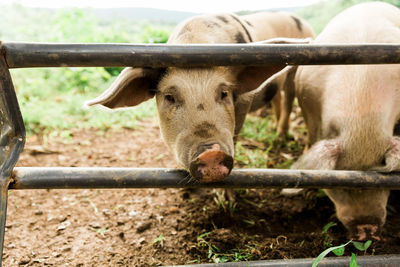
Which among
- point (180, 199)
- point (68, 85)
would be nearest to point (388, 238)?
point (180, 199)

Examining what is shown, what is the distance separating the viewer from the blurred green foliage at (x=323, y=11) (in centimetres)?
640

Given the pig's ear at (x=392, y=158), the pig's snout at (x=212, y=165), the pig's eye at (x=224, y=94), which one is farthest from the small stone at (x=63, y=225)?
the pig's ear at (x=392, y=158)

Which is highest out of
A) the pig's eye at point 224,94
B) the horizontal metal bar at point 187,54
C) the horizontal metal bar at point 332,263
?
the horizontal metal bar at point 187,54

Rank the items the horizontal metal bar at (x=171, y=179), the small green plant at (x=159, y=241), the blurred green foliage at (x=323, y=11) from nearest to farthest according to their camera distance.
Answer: the horizontal metal bar at (x=171, y=179) < the small green plant at (x=159, y=241) < the blurred green foliage at (x=323, y=11)

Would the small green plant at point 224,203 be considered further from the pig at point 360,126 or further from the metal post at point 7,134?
the metal post at point 7,134

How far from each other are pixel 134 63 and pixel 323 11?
6475mm

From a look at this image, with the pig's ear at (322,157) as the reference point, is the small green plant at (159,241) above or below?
below

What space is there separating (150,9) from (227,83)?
29.8 feet

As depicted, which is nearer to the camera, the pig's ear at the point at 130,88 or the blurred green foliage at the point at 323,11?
the pig's ear at the point at 130,88

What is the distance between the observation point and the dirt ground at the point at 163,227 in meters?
2.52

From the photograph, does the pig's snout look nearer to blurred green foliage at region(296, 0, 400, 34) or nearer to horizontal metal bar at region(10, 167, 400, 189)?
horizontal metal bar at region(10, 167, 400, 189)

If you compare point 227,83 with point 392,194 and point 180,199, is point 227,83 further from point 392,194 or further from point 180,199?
point 392,194

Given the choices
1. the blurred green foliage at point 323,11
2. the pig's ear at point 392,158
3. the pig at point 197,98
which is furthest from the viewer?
the blurred green foliage at point 323,11

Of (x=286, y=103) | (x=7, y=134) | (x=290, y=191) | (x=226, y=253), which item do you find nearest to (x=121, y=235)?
(x=226, y=253)
